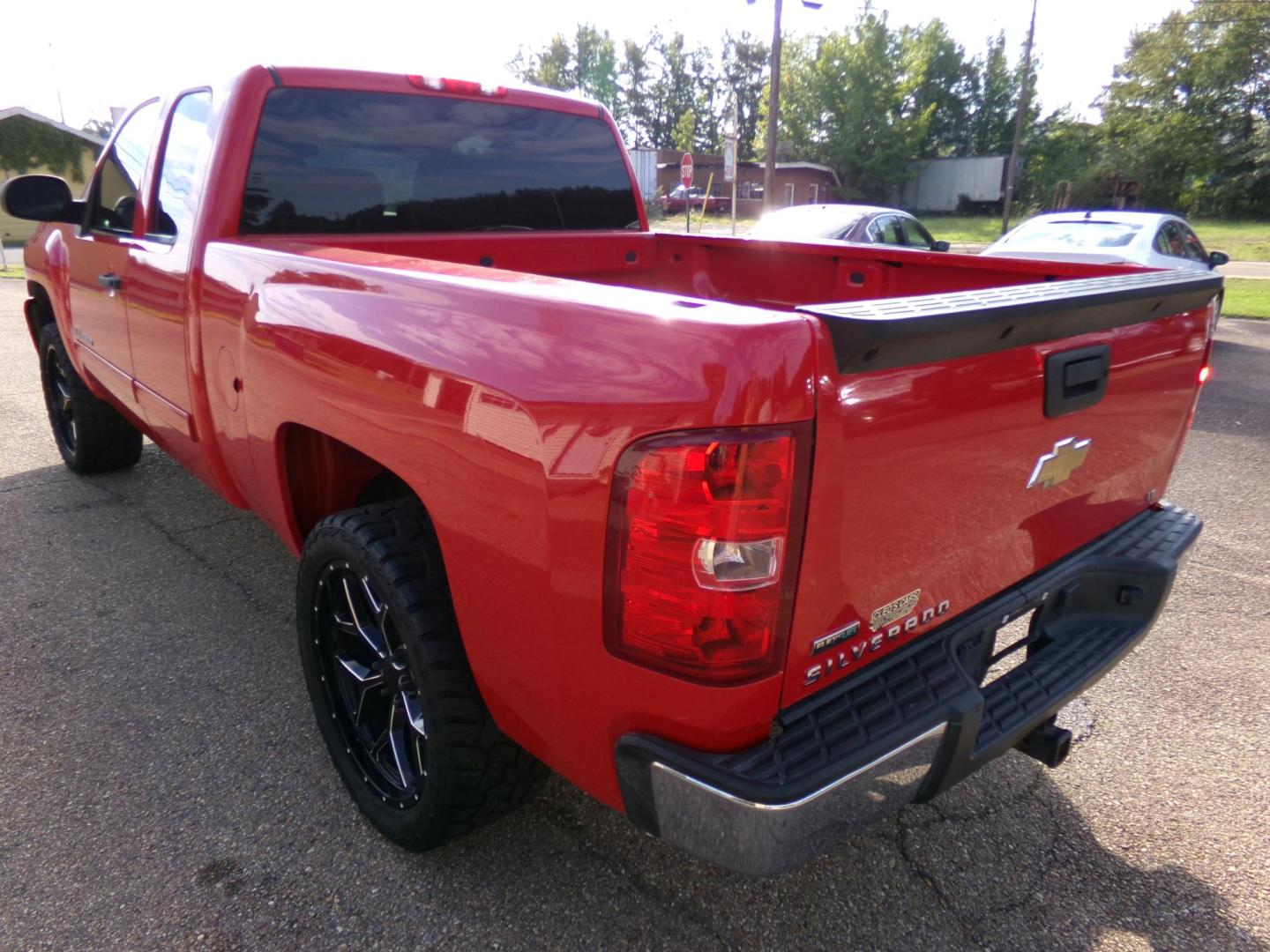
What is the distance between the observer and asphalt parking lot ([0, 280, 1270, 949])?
6.75 feet

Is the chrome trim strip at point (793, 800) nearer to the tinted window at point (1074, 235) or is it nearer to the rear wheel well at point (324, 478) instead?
the rear wheel well at point (324, 478)

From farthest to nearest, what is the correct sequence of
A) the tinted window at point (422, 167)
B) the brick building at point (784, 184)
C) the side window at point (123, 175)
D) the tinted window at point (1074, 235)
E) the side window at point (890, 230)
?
the brick building at point (784, 184) < the side window at point (890, 230) < the tinted window at point (1074, 235) < the side window at point (123, 175) < the tinted window at point (422, 167)

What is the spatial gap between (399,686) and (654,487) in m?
1.13

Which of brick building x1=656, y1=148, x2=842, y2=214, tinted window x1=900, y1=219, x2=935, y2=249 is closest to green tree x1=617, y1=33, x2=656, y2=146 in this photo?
brick building x1=656, y1=148, x2=842, y2=214

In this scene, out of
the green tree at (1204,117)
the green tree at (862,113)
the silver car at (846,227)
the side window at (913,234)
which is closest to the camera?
the silver car at (846,227)

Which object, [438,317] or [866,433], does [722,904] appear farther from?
[438,317]

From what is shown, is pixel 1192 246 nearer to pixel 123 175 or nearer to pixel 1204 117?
pixel 123 175

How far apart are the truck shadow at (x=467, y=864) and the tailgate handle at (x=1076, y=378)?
1220mm

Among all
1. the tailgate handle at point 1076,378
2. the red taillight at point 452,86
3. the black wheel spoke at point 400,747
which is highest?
the red taillight at point 452,86

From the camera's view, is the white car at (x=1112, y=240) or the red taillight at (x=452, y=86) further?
the white car at (x=1112, y=240)

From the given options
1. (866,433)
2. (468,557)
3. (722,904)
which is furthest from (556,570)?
(722,904)

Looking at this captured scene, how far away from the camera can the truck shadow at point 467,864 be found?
205 centimetres

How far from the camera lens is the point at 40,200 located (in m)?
3.76

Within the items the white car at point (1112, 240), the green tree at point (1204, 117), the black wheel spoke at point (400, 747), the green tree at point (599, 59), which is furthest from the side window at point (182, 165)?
the green tree at point (599, 59)
